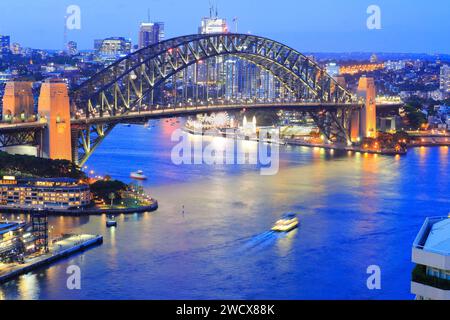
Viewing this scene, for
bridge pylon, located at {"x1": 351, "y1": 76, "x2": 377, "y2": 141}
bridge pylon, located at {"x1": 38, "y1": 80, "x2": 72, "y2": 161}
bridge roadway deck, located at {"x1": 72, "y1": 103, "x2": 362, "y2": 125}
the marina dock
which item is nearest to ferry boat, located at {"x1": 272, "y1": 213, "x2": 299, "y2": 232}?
the marina dock

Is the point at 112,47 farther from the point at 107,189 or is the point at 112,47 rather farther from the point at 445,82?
the point at 107,189

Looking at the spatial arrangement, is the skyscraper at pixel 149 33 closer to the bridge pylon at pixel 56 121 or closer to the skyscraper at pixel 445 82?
the skyscraper at pixel 445 82

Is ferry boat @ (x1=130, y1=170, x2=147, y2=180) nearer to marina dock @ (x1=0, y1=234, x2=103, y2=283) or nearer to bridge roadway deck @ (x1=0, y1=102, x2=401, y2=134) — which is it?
bridge roadway deck @ (x1=0, y1=102, x2=401, y2=134)

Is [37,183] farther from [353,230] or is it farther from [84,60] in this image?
[84,60]

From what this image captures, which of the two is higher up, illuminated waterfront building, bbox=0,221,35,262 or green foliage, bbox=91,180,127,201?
green foliage, bbox=91,180,127,201

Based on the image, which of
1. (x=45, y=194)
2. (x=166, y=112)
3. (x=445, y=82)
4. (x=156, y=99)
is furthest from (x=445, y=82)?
(x=45, y=194)

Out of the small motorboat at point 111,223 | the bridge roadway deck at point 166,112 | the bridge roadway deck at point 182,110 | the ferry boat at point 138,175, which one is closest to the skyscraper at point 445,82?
the bridge roadway deck at point 166,112

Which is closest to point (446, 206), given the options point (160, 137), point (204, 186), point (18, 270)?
point (204, 186)
